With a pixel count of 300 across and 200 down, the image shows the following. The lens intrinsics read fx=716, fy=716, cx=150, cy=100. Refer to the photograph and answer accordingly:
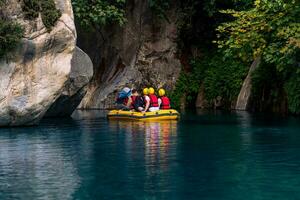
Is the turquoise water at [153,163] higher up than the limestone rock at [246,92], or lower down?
lower down

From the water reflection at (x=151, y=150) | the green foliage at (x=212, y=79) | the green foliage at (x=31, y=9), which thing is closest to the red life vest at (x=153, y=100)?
the water reflection at (x=151, y=150)

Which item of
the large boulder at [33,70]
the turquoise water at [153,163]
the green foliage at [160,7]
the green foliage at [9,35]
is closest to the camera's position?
the turquoise water at [153,163]

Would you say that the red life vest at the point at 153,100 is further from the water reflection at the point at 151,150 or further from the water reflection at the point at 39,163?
the water reflection at the point at 39,163

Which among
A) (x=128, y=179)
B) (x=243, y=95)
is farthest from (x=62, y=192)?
(x=243, y=95)

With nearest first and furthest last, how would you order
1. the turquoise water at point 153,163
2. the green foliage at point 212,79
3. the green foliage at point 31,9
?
the turquoise water at point 153,163, the green foliage at point 31,9, the green foliage at point 212,79

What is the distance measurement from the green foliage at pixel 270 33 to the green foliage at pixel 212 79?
439 inches

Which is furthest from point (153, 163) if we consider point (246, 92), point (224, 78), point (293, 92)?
point (224, 78)

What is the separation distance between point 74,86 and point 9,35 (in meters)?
9.14

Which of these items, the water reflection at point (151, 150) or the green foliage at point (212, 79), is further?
the green foliage at point (212, 79)

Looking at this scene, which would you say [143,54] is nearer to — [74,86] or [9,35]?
[74,86]

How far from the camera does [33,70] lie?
27.5 meters

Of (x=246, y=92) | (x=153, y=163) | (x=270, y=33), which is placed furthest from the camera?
(x=246, y=92)

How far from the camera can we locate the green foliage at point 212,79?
41750 millimetres

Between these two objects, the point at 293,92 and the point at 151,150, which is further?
the point at 293,92
